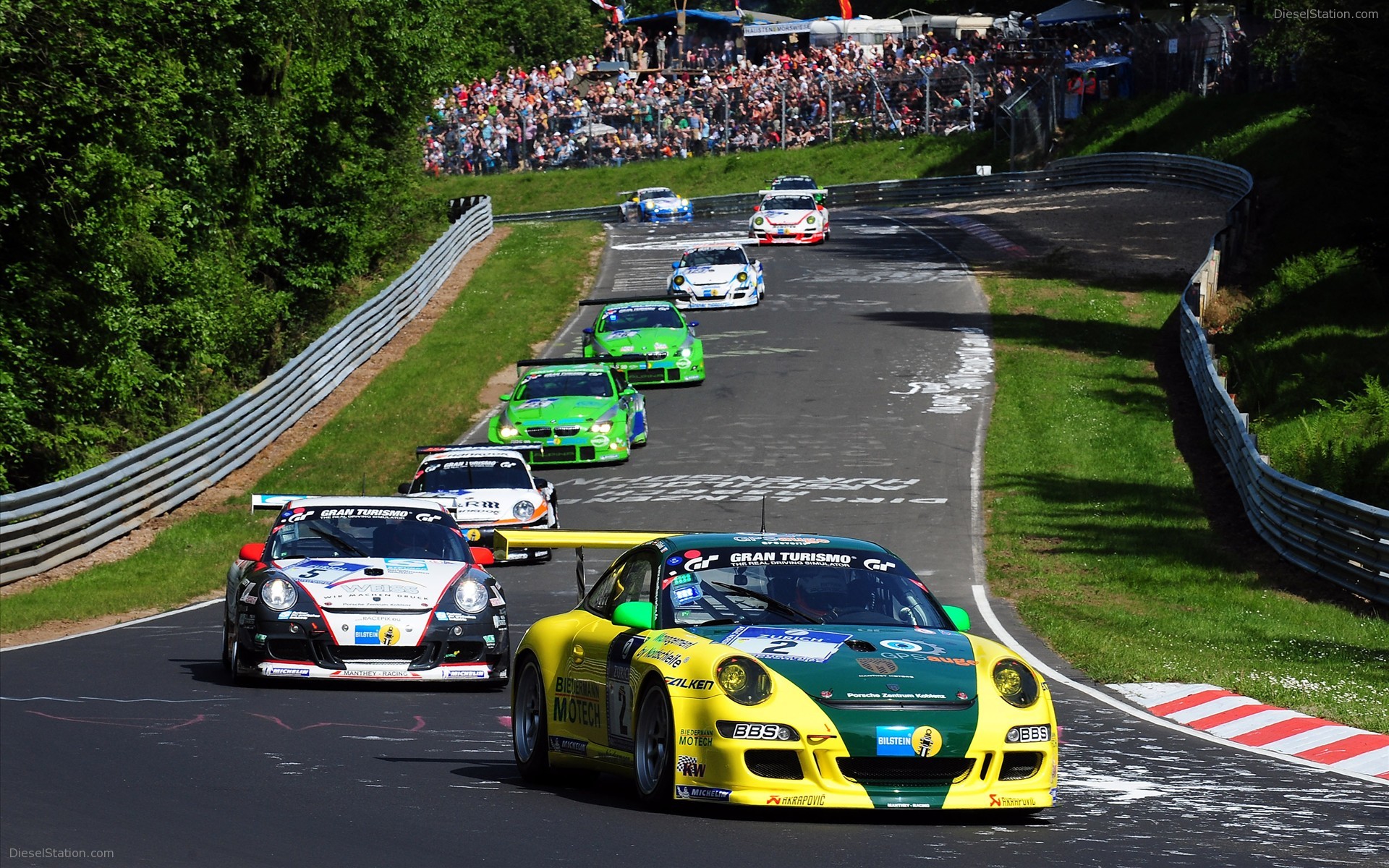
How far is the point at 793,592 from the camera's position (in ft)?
28.8

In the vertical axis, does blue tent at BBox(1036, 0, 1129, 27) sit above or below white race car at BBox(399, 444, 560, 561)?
above

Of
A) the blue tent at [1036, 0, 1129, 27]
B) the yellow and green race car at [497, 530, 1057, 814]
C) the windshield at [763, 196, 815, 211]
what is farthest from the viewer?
the blue tent at [1036, 0, 1129, 27]

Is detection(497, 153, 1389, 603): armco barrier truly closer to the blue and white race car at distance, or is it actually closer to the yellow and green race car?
the blue and white race car at distance

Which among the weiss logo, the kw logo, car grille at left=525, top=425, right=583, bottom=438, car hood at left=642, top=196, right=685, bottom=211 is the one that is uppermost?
the weiss logo

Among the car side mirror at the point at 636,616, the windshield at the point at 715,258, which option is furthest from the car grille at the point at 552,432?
the car side mirror at the point at 636,616

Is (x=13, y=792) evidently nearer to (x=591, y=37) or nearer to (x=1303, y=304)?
(x=1303, y=304)

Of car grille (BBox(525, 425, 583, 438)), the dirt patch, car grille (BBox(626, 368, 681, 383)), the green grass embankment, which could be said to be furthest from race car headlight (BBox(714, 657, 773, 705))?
car grille (BBox(626, 368, 681, 383))

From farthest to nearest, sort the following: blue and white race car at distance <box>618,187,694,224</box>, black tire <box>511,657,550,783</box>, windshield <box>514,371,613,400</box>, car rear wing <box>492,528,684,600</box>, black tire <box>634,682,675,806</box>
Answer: blue and white race car at distance <box>618,187,694,224</box> → windshield <box>514,371,613,400</box> → car rear wing <box>492,528,684,600</box> → black tire <box>511,657,550,783</box> → black tire <box>634,682,675,806</box>

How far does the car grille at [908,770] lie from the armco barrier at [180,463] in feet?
54.2

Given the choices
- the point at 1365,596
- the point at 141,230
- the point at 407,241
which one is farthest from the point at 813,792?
the point at 407,241

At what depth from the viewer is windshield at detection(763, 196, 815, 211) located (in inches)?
2127

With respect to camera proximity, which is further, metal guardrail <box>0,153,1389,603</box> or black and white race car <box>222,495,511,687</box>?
metal guardrail <box>0,153,1389,603</box>

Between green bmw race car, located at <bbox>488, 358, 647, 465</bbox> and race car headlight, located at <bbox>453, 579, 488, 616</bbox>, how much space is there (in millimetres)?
13936

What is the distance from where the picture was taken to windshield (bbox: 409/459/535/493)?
22.2m
